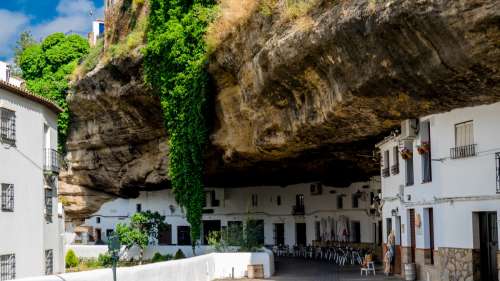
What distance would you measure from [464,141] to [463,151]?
0.39 m

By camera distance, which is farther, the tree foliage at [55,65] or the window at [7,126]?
the tree foliage at [55,65]

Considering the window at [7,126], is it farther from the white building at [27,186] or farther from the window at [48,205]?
the window at [48,205]

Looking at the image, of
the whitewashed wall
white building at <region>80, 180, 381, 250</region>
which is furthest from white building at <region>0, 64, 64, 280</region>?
white building at <region>80, 180, 381, 250</region>

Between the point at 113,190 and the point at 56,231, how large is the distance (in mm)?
19255

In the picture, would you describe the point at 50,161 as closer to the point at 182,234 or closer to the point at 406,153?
the point at 406,153

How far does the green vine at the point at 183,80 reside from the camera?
1318 inches

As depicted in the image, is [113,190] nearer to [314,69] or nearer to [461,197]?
[314,69]

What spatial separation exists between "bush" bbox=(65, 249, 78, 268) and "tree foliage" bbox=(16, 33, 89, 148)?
8009mm

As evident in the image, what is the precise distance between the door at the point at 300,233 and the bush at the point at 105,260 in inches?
547

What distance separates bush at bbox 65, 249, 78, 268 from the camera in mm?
42625

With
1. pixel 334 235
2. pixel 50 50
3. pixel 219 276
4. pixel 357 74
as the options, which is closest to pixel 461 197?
pixel 357 74

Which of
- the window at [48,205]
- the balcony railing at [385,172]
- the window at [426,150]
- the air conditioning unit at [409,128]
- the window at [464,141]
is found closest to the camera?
the window at [464,141]

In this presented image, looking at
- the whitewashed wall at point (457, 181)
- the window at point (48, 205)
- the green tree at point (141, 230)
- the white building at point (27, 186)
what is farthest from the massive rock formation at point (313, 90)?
the window at point (48, 205)

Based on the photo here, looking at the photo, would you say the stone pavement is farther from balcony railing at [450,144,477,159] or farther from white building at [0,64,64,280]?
white building at [0,64,64,280]
